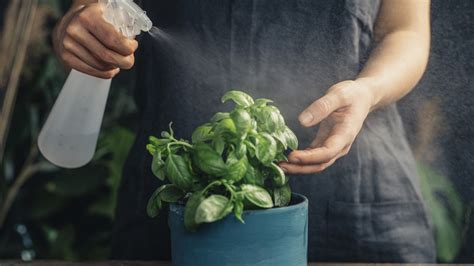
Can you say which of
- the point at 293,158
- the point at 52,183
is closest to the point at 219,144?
the point at 293,158

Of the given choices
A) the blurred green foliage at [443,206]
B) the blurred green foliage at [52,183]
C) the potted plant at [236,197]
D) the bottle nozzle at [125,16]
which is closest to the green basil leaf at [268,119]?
the potted plant at [236,197]

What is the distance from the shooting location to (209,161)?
870mm

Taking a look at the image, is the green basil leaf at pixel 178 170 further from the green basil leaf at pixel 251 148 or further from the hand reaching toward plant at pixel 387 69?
the hand reaching toward plant at pixel 387 69

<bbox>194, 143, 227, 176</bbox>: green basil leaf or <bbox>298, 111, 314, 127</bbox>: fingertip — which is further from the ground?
<bbox>298, 111, 314, 127</bbox>: fingertip

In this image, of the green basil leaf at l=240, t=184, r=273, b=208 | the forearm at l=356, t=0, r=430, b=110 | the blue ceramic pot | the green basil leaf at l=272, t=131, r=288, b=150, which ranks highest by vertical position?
the forearm at l=356, t=0, r=430, b=110

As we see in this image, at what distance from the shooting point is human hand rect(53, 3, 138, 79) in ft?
3.57

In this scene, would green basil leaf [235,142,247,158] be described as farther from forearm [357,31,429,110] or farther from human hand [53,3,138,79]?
forearm [357,31,429,110]

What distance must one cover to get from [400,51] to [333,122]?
0.19m

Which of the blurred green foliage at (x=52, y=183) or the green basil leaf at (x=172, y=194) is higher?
the green basil leaf at (x=172, y=194)

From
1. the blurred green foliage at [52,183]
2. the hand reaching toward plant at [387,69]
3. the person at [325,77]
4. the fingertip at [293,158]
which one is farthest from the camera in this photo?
the blurred green foliage at [52,183]

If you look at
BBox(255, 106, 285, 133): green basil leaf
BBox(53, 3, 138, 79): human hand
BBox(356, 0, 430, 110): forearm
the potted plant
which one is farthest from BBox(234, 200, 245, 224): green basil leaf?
BBox(356, 0, 430, 110): forearm

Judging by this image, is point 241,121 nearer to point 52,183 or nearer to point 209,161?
point 209,161

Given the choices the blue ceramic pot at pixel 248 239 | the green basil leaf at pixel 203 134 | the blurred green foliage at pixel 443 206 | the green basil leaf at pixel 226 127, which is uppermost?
the green basil leaf at pixel 226 127

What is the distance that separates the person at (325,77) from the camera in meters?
1.26
